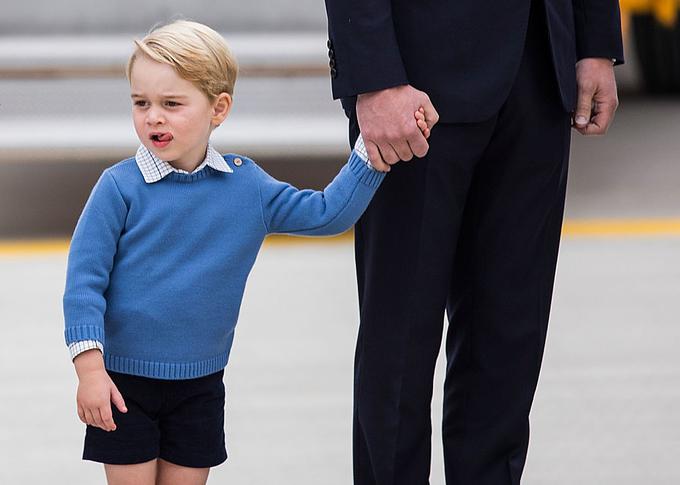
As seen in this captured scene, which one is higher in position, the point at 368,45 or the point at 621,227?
the point at 368,45

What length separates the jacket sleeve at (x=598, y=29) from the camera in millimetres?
1923

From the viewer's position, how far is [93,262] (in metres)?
1.63

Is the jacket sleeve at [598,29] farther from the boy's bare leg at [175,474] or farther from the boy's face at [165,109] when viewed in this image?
the boy's bare leg at [175,474]

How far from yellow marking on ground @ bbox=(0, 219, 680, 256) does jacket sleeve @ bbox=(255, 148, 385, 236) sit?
255 cm

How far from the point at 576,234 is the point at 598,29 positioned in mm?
2526

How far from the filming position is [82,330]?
1.61 m

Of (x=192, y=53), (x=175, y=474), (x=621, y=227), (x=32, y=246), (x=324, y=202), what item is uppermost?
(x=192, y=53)

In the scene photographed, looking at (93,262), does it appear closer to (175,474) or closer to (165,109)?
(165,109)

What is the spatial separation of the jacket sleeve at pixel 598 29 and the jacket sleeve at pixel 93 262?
72 centimetres

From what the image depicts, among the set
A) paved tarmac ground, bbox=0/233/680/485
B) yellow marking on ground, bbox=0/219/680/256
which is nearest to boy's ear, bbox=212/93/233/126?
paved tarmac ground, bbox=0/233/680/485

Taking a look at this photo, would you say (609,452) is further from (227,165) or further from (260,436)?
(227,165)

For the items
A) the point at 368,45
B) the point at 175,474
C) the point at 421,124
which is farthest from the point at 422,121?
the point at 175,474

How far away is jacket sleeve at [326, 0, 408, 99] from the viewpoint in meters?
1.70

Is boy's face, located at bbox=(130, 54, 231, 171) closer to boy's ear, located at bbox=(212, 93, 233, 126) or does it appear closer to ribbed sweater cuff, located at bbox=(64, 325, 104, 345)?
boy's ear, located at bbox=(212, 93, 233, 126)
